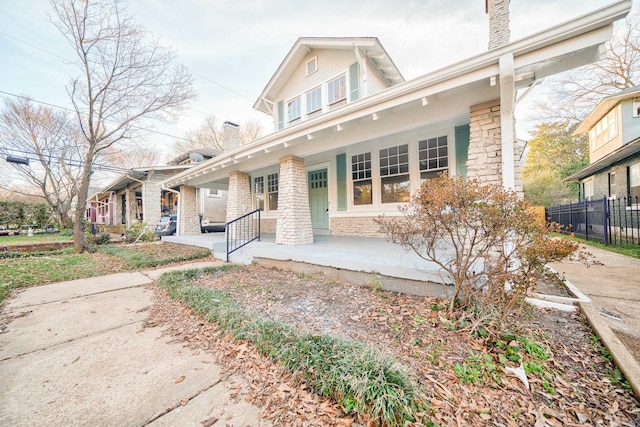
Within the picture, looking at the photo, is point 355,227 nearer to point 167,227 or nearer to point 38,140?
point 167,227

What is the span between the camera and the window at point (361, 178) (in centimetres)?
→ 685

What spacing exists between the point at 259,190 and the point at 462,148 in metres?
7.53

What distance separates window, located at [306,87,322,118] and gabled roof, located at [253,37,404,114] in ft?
4.55

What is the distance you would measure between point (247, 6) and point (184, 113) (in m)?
5.28

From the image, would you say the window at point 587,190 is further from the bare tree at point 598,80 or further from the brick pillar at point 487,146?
the brick pillar at point 487,146

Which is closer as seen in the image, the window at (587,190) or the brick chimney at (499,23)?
the brick chimney at (499,23)

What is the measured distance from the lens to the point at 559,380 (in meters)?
1.83

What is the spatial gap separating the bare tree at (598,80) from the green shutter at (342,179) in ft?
47.5

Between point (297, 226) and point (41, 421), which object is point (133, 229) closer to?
point (297, 226)

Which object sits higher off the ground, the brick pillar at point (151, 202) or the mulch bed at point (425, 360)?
the brick pillar at point (151, 202)

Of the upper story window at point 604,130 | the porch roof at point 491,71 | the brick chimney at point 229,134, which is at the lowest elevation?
the porch roof at point 491,71

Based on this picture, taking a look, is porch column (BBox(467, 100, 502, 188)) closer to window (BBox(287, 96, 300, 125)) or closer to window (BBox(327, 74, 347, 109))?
window (BBox(327, 74, 347, 109))

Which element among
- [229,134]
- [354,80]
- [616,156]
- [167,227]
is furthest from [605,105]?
[167,227]

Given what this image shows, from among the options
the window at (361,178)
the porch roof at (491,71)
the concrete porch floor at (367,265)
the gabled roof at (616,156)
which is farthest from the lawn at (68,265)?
the gabled roof at (616,156)
